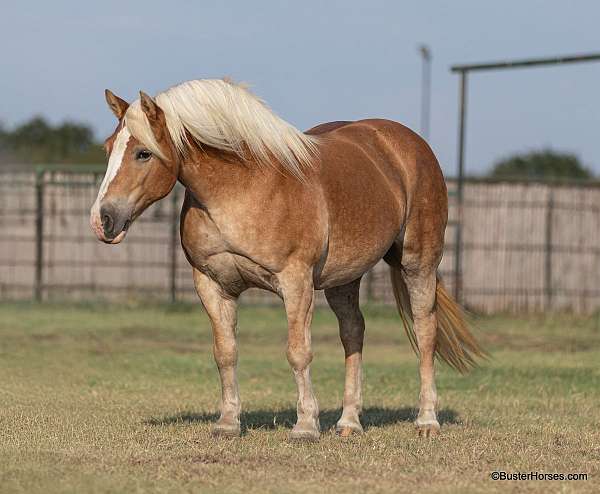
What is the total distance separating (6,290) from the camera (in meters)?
21.1

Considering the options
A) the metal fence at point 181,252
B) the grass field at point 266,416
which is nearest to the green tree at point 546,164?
the metal fence at point 181,252

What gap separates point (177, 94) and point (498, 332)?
11719 mm

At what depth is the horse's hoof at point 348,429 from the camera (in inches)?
288

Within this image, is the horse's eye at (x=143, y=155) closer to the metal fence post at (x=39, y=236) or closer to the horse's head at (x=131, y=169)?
the horse's head at (x=131, y=169)

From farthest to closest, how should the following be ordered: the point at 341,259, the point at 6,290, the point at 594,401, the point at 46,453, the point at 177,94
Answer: the point at 6,290 → the point at 594,401 → the point at 341,259 → the point at 177,94 → the point at 46,453

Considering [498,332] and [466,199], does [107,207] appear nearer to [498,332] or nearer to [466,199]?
[498,332]

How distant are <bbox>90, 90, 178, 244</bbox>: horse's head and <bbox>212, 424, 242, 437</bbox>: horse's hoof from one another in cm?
141

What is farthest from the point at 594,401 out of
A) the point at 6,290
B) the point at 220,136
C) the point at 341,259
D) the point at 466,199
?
the point at 6,290

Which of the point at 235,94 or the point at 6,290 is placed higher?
the point at 235,94

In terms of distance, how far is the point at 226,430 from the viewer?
22.9ft

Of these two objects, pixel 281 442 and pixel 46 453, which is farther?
pixel 281 442

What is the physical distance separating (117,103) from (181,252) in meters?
14.9

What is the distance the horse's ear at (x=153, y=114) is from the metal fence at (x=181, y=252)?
14530 mm

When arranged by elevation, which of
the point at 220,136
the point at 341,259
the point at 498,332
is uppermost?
the point at 220,136
